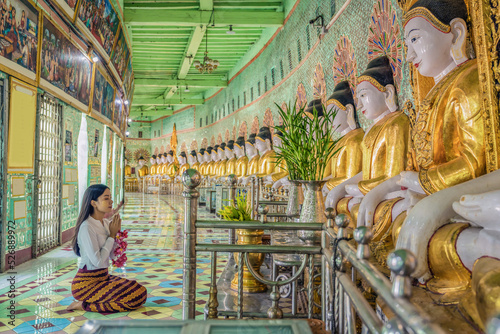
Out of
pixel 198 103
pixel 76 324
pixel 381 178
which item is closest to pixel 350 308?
pixel 381 178

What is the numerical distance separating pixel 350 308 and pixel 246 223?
776 millimetres

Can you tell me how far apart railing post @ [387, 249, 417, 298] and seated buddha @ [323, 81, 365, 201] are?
2.70 metres

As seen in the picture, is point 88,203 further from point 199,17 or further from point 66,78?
point 199,17

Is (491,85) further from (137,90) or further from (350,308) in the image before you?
(137,90)

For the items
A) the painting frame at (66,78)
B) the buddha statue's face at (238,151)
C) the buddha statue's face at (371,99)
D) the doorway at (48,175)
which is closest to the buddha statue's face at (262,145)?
the buddha statue's face at (238,151)

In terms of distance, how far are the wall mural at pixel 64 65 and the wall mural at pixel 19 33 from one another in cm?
27

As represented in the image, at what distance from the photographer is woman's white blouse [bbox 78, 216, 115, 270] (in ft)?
9.07

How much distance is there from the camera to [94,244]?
2783 millimetres

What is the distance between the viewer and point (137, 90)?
18781mm

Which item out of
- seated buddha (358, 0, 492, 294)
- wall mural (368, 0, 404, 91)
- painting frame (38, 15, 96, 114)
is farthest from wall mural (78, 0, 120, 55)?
seated buddha (358, 0, 492, 294)

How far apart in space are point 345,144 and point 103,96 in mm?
5599

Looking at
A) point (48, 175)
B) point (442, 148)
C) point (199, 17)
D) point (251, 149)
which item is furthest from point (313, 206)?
point (199, 17)

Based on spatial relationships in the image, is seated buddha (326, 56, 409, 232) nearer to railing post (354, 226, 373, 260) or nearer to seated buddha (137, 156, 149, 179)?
railing post (354, 226, 373, 260)

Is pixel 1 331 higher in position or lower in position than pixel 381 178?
lower
